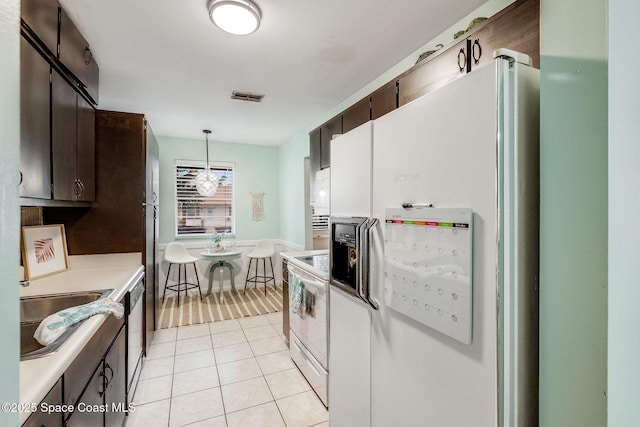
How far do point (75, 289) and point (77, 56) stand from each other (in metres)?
1.50

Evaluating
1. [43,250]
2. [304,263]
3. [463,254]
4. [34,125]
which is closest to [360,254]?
[463,254]

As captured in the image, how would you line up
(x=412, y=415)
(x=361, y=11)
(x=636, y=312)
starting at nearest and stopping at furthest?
(x=636, y=312)
(x=412, y=415)
(x=361, y=11)

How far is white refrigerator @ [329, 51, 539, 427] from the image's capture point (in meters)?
0.80

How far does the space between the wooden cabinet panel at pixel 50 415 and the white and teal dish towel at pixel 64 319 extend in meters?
0.30

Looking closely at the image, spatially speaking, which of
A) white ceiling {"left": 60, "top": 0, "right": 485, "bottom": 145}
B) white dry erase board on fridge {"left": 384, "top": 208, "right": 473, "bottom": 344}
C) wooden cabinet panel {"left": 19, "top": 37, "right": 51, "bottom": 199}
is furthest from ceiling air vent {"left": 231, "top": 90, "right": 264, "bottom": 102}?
white dry erase board on fridge {"left": 384, "top": 208, "right": 473, "bottom": 344}

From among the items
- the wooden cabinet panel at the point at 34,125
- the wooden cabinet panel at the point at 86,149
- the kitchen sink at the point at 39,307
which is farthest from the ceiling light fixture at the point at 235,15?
the kitchen sink at the point at 39,307

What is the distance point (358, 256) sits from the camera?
1371mm

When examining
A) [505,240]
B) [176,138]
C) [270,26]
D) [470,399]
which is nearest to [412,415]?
[470,399]

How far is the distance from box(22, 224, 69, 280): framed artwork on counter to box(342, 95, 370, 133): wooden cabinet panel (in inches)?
97.8

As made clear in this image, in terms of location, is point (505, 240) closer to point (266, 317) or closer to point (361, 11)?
point (361, 11)

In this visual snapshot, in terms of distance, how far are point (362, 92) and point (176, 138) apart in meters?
3.45

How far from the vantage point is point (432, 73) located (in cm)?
164

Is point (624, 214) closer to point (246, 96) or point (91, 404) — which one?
point (91, 404)

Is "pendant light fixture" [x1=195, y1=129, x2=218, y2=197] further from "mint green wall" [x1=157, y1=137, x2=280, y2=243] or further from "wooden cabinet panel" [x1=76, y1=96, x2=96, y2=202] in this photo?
"wooden cabinet panel" [x1=76, y1=96, x2=96, y2=202]
